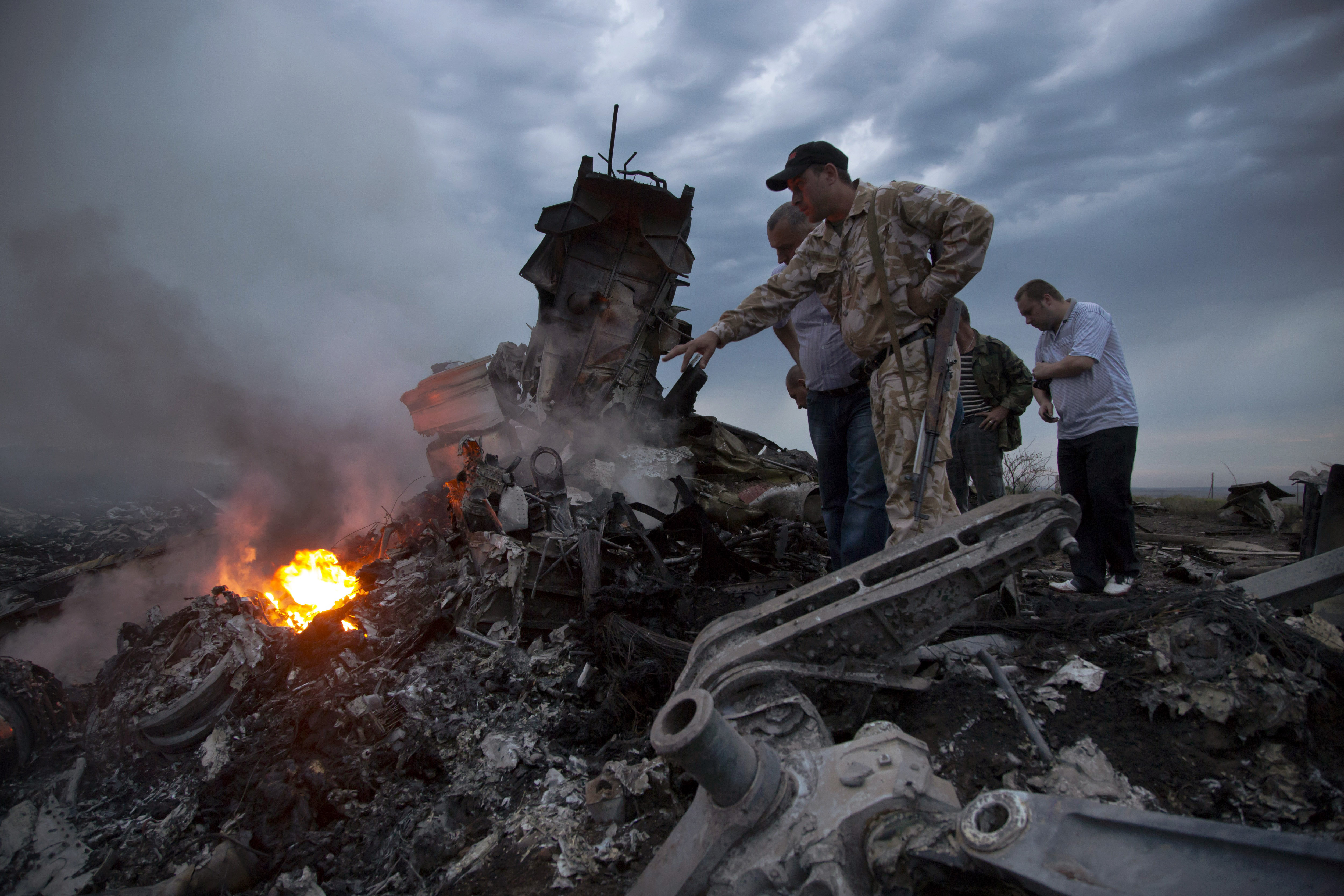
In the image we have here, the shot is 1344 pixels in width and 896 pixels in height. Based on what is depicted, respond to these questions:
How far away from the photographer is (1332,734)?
1.68m

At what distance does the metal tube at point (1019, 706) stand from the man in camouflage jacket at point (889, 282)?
1.84 feet

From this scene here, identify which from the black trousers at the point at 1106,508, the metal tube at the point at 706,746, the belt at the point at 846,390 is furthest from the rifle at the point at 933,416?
the metal tube at the point at 706,746

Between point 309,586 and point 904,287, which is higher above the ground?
point 904,287

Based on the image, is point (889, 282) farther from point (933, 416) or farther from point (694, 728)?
point (694, 728)

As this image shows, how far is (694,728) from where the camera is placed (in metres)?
1.17

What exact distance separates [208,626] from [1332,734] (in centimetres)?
511

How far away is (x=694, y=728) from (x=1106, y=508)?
2.91 metres

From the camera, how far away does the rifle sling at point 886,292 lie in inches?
100

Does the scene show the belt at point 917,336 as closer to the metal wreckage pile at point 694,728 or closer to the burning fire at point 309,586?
the metal wreckage pile at point 694,728

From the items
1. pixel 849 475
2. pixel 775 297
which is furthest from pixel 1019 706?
pixel 775 297

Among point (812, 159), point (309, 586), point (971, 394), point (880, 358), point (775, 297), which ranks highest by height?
point (812, 159)

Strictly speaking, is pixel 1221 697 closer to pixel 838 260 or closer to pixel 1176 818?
pixel 1176 818

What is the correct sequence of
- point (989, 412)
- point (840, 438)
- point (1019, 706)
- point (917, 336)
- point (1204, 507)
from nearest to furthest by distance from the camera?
point (1019, 706)
point (917, 336)
point (840, 438)
point (989, 412)
point (1204, 507)

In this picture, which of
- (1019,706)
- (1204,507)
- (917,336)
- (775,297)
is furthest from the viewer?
(1204,507)
